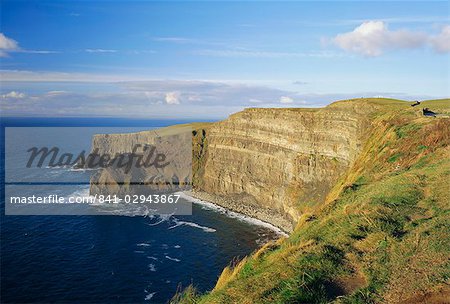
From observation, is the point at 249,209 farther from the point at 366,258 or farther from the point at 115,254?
the point at 366,258

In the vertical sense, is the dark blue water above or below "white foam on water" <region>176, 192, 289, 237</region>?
above

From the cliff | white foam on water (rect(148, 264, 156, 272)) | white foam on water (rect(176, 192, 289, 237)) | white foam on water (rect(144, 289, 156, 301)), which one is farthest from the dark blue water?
the cliff

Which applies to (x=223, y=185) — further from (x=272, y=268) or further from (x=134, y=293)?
(x=272, y=268)

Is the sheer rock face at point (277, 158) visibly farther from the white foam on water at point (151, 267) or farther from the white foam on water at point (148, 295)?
the white foam on water at point (148, 295)

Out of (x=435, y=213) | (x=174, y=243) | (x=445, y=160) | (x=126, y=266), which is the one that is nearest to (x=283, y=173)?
(x=174, y=243)

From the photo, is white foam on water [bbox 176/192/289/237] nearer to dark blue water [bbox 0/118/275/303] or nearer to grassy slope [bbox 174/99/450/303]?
dark blue water [bbox 0/118/275/303]

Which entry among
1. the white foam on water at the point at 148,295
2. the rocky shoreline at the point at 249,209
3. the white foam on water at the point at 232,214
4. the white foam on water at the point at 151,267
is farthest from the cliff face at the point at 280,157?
the white foam on water at the point at 148,295

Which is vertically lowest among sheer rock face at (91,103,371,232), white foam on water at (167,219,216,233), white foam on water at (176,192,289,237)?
white foam on water at (176,192,289,237)
